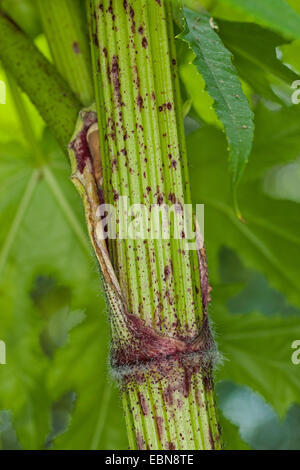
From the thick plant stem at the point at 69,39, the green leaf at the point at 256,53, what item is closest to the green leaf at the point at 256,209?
the green leaf at the point at 256,53

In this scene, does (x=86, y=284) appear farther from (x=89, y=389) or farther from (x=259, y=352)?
(x=259, y=352)

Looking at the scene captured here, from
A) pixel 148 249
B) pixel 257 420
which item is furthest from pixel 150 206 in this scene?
pixel 257 420

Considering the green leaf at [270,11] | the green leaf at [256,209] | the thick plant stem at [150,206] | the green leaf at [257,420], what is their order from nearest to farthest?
the green leaf at [270,11], the thick plant stem at [150,206], the green leaf at [256,209], the green leaf at [257,420]

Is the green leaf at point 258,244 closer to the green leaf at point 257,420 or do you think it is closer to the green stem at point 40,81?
the green leaf at point 257,420

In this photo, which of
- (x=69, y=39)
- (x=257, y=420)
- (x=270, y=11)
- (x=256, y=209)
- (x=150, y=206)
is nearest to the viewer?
(x=270, y=11)

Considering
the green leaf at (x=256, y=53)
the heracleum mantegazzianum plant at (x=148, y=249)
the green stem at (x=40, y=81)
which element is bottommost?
the heracleum mantegazzianum plant at (x=148, y=249)

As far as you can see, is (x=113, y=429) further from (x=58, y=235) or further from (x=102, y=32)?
(x=102, y=32)

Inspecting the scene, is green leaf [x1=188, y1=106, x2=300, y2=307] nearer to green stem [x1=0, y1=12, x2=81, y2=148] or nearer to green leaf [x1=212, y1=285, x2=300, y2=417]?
green leaf [x1=212, y1=285, x2=300, y2=417]
